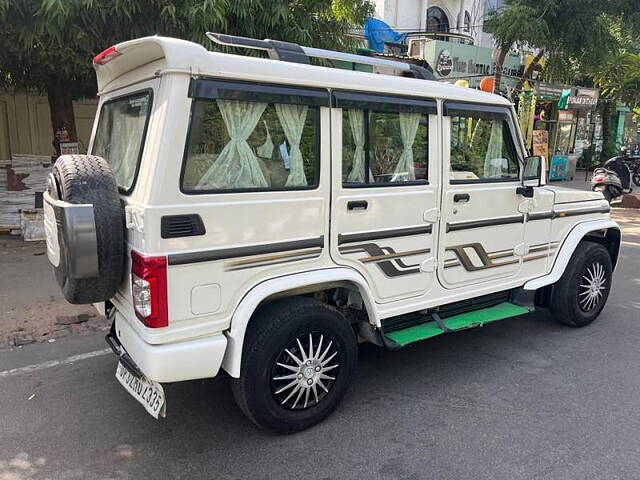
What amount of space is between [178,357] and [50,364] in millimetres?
2102

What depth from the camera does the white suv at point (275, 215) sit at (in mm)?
2650

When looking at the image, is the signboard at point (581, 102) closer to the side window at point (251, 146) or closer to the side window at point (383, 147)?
the side window at point (383, 147)

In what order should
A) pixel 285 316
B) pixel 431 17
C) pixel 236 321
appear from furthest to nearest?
pixel 431 17 → pixel 285 316 → pixel 236 321

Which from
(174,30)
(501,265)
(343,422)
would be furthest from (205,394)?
(174,30)

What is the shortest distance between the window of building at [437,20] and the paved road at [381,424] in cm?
1960

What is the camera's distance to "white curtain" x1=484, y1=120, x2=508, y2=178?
4.05 meters

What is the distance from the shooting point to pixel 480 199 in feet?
12.8

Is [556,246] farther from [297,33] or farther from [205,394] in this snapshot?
[297,33]

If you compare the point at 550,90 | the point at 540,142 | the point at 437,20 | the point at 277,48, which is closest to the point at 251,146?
the point at 277,48

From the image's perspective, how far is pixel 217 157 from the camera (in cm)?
283

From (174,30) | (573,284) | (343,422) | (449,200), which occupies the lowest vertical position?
(343,422)

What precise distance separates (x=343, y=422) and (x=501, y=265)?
72.9 inches

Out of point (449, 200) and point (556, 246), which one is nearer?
point (449, 200)

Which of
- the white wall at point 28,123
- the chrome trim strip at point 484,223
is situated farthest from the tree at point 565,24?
the white wall at point 28,123
